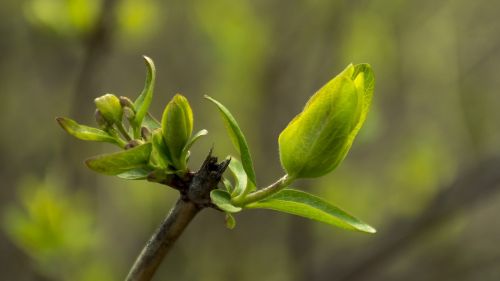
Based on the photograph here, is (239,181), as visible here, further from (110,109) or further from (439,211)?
(439,211)

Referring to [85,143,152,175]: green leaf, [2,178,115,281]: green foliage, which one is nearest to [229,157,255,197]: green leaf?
[85,143,152,175]: green leaf

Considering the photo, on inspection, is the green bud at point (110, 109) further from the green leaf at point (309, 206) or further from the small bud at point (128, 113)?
the green leaf at point (309, 206)

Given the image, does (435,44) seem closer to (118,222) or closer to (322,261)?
(322,261)

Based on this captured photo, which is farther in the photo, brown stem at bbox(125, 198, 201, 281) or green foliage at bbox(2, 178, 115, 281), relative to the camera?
green foliage at bbox(2, 178, 115, 281)

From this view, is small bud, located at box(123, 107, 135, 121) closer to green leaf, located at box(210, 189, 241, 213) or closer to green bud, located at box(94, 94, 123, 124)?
green bud, located at box(94, 94, 123, 124)

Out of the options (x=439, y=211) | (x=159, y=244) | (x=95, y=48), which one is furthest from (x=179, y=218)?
(x=439, y=211)

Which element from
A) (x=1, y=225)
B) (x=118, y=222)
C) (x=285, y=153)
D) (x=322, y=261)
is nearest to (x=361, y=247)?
(x=322, y=261)
